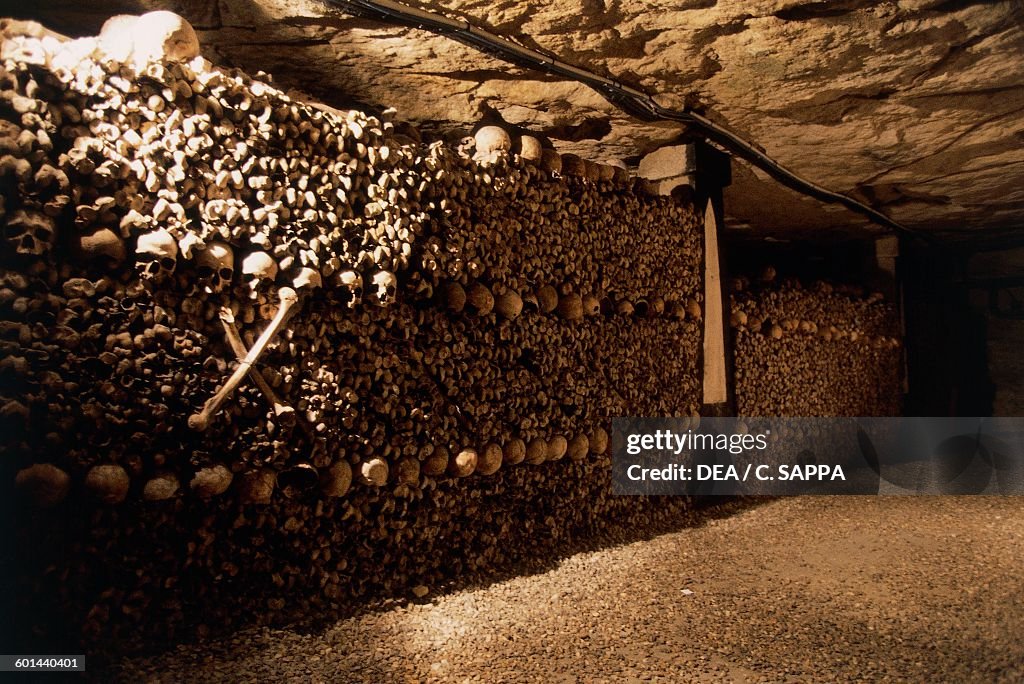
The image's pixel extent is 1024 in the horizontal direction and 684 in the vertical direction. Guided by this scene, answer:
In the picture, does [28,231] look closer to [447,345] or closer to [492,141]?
[447,345]

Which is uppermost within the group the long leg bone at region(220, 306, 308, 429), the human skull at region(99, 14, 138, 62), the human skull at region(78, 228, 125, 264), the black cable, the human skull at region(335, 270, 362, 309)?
the black cable

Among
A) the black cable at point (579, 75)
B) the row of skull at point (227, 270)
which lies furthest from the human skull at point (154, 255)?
the black cable at point (579, 75)

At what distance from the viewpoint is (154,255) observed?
6.26 ft

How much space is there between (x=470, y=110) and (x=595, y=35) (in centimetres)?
100

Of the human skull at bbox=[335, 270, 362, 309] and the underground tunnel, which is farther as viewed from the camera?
the human skull at bbox=[335, 270, 362, 309]

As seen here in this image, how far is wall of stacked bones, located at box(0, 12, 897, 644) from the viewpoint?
1.77 metres

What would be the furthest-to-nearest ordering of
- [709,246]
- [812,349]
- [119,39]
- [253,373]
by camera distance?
[812,349], [709,246], [253,373], [119,39]

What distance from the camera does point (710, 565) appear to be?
3211 mm

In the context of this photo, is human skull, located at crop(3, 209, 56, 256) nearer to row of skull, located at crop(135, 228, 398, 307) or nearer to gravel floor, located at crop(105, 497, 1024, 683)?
row of skull, located at crop(135, 228, 398, 307)

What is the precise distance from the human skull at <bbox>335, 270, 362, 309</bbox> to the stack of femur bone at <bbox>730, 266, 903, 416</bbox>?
306 centimetres

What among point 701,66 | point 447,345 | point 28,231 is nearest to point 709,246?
point 701,66

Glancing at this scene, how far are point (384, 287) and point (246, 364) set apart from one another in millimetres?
601

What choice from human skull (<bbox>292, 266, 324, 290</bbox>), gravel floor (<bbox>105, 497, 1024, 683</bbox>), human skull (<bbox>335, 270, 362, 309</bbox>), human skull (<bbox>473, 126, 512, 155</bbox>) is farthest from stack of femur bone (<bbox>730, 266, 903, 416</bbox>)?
human skull (<bbox>292, 266, 324, 290</bbox>)

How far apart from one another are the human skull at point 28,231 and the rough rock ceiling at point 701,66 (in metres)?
1.30
